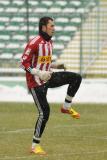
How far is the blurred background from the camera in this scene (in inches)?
937

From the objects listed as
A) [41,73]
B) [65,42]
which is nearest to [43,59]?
[41,73]

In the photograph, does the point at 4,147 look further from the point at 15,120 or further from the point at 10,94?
the point at 10,94

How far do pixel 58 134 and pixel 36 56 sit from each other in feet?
10.1

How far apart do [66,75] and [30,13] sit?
13.4 meters

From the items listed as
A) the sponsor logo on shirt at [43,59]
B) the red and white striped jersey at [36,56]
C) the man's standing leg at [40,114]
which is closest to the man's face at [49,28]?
the red and white striped jersey at [36,56]

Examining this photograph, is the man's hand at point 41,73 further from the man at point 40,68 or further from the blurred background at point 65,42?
the blurred background at point 65,42

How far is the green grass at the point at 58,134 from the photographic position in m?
11.2

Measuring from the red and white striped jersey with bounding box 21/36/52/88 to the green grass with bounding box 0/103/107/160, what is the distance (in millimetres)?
1194

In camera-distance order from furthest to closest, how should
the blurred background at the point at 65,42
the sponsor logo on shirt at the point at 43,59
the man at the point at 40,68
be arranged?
the blurred background at the point at 65,42 → the sponsor logo on shirt at the point at 43,59 → the man at the point at 40,68

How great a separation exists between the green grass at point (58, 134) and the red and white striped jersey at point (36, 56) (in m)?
1.19

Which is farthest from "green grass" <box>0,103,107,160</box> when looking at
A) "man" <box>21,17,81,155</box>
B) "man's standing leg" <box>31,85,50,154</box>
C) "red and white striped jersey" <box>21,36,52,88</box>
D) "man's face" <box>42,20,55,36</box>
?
"man's face" <box>42,20,55,36</box>

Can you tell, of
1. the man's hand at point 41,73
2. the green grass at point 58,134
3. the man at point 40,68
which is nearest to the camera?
the green grass at point 58,134

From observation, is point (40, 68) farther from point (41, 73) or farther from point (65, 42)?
point (65, 42)

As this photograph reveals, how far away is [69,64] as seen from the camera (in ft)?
83.2
